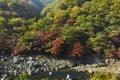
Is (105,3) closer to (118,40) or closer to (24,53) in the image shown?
(118,40)

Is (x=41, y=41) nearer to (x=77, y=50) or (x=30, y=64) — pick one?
(x=30, y=64)

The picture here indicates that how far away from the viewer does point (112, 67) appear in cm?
3575

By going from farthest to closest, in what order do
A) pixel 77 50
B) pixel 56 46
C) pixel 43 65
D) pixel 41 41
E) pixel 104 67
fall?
pixel 41 41 < pixel 56 46 < pixel 77 50 < pixel 43 65 < pixel 104 67

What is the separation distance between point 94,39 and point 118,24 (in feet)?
18.1

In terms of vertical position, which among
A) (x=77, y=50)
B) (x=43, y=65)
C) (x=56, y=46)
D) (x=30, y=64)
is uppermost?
(x=56, y=46)

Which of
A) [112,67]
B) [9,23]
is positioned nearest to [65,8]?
[9,23]

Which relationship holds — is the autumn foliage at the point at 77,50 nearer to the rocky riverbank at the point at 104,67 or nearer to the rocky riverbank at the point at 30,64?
the rocky riverbank at the point at 30,64

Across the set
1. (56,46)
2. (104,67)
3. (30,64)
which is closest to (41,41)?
(56,46)

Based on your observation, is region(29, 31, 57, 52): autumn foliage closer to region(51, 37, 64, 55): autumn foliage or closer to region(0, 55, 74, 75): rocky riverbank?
region(0, 55, 74, 75): rocky riverbank

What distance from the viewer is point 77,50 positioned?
1497 inches

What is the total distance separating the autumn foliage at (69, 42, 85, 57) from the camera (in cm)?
3788

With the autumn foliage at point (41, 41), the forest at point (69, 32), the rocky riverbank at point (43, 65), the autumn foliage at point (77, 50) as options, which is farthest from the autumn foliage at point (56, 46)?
the autumn foliage at point (77, 50)

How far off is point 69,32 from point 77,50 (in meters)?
3.09

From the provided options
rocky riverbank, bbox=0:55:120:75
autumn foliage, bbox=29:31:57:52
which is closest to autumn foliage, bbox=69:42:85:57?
rocky riverbank, bbox=0:55:120:75
